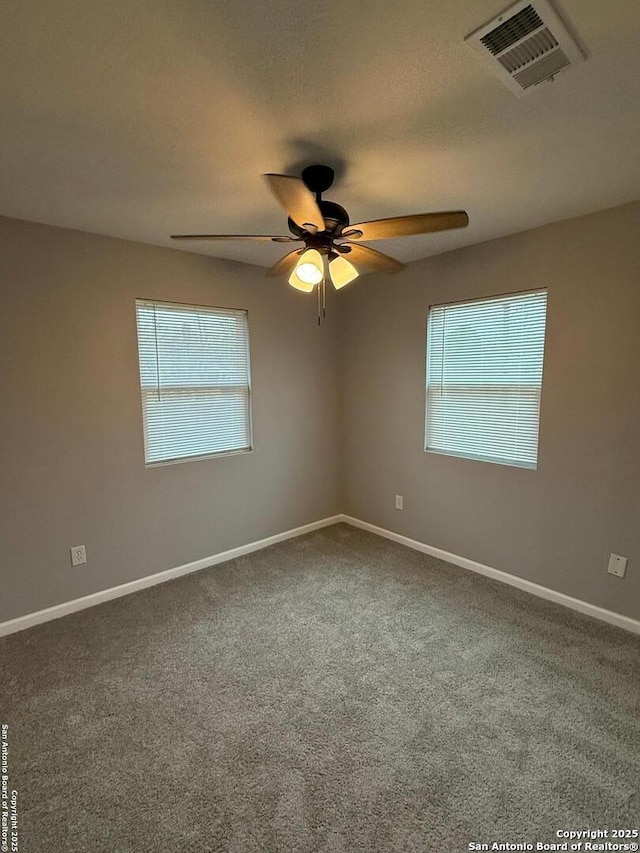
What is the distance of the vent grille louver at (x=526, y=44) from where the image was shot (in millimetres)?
1062

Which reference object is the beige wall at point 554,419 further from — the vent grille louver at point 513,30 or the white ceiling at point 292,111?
the vent grille louver at point 513,30

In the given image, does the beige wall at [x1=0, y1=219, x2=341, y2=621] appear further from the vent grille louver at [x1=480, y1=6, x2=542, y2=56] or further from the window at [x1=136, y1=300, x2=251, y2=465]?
the vent grille louver at [x1=480, y1=6, x2=542, y2=56]

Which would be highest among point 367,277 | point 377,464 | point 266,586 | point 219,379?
point 367,277

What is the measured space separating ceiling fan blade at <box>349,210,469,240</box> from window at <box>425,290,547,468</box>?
129cm

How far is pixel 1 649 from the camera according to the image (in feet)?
7.33

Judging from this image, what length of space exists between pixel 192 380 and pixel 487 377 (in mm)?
2192

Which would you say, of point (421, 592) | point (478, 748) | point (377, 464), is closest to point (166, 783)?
point (478, 748)

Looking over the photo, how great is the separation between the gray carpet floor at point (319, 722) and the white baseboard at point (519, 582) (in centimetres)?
9

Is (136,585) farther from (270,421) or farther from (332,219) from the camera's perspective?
(332,219)

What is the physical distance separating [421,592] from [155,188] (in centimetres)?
288

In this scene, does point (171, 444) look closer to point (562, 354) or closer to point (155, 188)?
point (155, 188)

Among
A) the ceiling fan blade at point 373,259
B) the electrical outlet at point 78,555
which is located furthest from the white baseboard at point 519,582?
the electrical outlet at point 78,555

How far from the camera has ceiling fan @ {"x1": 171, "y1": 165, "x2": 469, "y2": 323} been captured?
1.53 metres

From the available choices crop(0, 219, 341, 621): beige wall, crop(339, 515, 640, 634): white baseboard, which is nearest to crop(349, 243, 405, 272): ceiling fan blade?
crop(0, 219, 341, 621): beige wall
